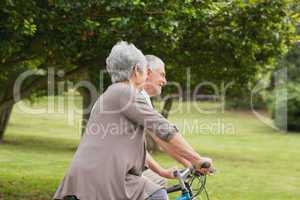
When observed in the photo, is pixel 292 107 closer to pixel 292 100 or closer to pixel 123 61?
pixel 292 100

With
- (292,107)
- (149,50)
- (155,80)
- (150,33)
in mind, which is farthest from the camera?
(292,107)

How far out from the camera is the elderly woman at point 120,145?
4211 mm

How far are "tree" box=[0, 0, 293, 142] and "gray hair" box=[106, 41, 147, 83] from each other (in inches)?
171

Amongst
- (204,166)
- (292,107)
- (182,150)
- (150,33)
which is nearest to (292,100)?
(292,107)

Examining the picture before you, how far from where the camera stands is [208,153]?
965 inches

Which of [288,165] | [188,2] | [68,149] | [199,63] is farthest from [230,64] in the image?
[68,149]

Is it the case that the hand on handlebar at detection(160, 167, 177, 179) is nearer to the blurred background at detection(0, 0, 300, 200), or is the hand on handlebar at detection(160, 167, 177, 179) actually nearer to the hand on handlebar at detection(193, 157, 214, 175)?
the hand on handlebar at detection(193, 157, 214, 175)

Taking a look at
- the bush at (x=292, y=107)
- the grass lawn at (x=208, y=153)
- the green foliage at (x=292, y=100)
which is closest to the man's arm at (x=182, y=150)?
the grass lawn at (x=208, y=153)

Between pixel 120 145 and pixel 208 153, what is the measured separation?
20.5m

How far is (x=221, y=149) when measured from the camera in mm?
26406

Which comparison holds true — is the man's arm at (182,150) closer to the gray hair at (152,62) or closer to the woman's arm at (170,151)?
the woman's arm at (170,151)

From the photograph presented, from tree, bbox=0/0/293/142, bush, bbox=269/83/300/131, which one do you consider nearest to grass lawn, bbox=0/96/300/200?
bush, bbox=269/83/300/131

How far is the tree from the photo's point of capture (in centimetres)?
898

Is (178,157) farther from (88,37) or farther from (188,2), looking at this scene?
(88,37)
